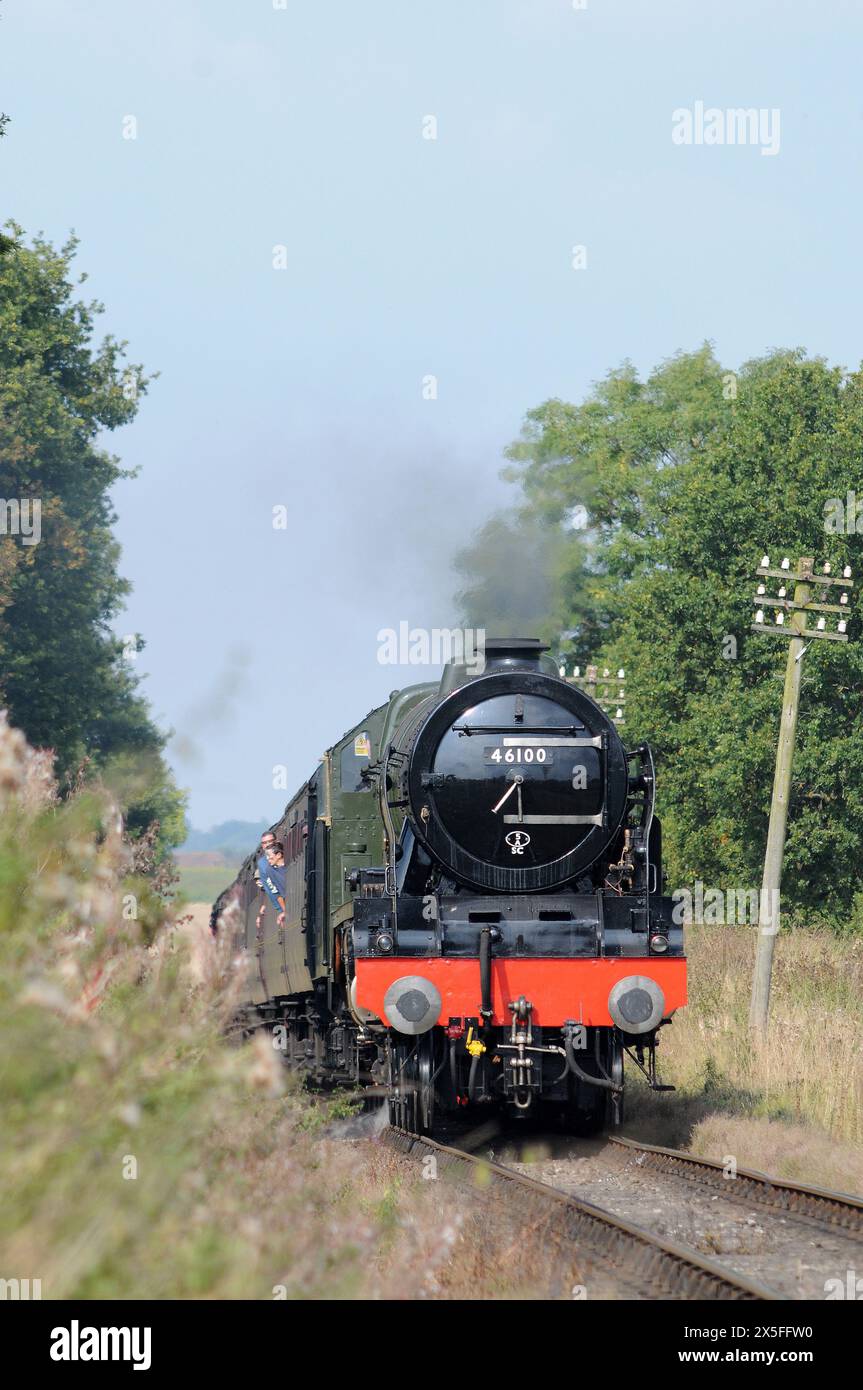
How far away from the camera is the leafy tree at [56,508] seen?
3088cm

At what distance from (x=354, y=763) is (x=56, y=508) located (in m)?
18.3

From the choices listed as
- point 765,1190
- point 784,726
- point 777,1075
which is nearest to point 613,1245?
point 765,1190

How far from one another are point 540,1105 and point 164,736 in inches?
1190

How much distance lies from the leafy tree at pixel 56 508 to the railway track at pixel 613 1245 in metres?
19.7

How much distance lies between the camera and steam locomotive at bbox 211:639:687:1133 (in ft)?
36.8

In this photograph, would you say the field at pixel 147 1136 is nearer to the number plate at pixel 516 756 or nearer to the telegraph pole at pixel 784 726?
the number plate at pixel 516 756

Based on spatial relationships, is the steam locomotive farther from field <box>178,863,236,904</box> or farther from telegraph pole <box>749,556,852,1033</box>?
field <box>178,863,236,904</box>

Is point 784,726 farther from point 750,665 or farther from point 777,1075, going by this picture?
point 750,665

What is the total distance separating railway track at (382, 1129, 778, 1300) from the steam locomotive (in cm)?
118

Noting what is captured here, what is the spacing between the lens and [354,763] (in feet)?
45.9

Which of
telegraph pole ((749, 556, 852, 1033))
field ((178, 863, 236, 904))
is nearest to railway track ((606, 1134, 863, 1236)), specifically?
telegraph pole ((749, 556, 852, 1033))
